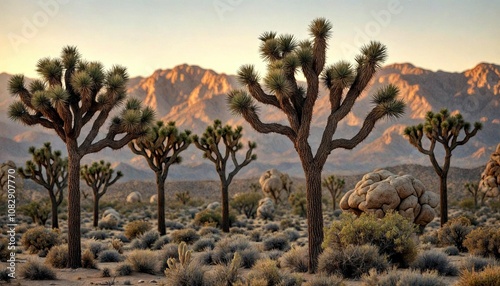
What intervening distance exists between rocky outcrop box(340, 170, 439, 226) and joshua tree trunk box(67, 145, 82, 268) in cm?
845

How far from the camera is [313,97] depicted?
12688 mm

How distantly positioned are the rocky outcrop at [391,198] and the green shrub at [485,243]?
204 cm

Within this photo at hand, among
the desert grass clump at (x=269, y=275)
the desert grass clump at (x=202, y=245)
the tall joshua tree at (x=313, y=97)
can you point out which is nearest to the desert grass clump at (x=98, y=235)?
the desert grass clump at (x=202, y=245)

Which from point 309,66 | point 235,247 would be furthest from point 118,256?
point 309,66

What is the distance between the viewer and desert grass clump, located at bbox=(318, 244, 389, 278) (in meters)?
11.4

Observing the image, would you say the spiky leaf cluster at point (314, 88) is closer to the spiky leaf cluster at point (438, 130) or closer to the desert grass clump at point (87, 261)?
the desert grass clump at point (87, 261)

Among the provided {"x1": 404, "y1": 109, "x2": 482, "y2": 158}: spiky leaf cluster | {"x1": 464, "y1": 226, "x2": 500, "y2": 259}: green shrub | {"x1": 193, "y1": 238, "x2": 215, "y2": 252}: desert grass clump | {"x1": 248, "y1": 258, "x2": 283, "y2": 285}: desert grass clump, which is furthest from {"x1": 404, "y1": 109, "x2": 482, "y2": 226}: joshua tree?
{"x1": 248, "y1": 258, "x2": 283, "y2": 285}: desert grass clump

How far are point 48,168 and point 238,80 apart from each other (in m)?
17.4

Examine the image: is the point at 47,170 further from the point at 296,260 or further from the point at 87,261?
the point at 296,260

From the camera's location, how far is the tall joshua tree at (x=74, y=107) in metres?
14.2

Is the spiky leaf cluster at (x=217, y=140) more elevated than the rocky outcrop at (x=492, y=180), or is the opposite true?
the spiky leaf cluster at (x=217, y=140)

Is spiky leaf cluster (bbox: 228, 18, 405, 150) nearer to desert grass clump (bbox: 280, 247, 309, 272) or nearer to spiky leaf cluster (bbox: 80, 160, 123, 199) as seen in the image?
desert grass clump (bbox: 280, 247, 309, 272)

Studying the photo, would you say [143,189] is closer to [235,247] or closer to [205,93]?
[235,247]

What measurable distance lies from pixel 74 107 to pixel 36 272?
14.8ft
